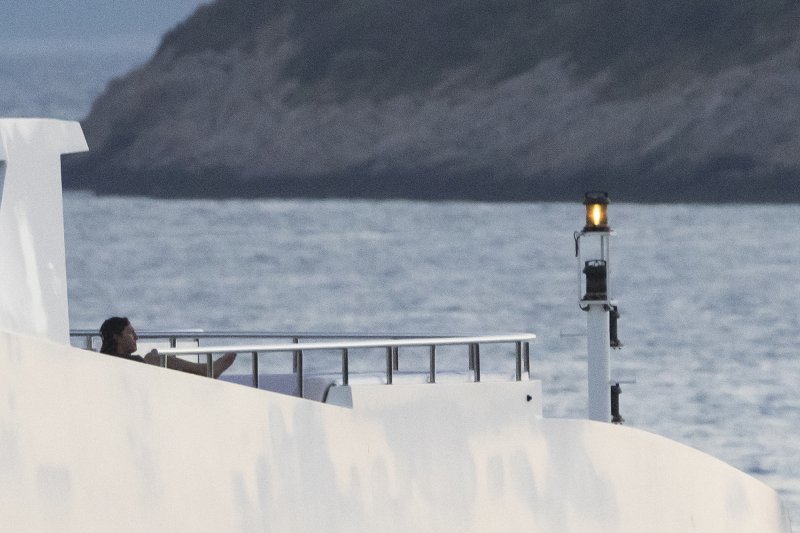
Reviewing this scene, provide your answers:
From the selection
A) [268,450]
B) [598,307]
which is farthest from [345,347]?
[598,307]

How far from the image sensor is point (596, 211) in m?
15.9

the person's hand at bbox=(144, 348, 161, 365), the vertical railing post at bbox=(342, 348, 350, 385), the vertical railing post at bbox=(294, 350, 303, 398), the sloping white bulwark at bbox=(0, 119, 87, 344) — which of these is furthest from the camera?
the vertical railing post at bbox=(294, 350, 303, 398)

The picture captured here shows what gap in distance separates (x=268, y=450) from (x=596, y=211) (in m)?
4.58

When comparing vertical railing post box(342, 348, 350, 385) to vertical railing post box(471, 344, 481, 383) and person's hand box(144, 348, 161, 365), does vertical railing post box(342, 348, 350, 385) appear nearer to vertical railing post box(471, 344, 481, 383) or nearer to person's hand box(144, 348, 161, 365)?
vertical railing post box(471, 344, 481, 383)

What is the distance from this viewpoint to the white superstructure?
1046cm

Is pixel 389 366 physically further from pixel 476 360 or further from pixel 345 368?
pixel 476 360

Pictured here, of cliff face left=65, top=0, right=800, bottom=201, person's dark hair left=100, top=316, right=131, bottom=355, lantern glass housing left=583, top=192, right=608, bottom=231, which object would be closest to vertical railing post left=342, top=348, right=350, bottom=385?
person's dark hair left=100, top=316, right=131, bottom=355

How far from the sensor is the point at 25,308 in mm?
10961

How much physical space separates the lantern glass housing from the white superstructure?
5.17 feet

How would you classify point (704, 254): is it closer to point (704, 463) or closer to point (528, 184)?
point (528, 184)

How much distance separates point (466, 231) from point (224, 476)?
11125cm

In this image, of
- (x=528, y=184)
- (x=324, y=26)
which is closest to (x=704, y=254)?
(x=528, y=184)

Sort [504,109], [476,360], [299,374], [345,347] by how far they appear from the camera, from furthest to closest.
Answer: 1. [504,109]
2. [476,360]
3. [299,374]
4. [345,347]

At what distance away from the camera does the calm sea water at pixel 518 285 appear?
43.2 meters
